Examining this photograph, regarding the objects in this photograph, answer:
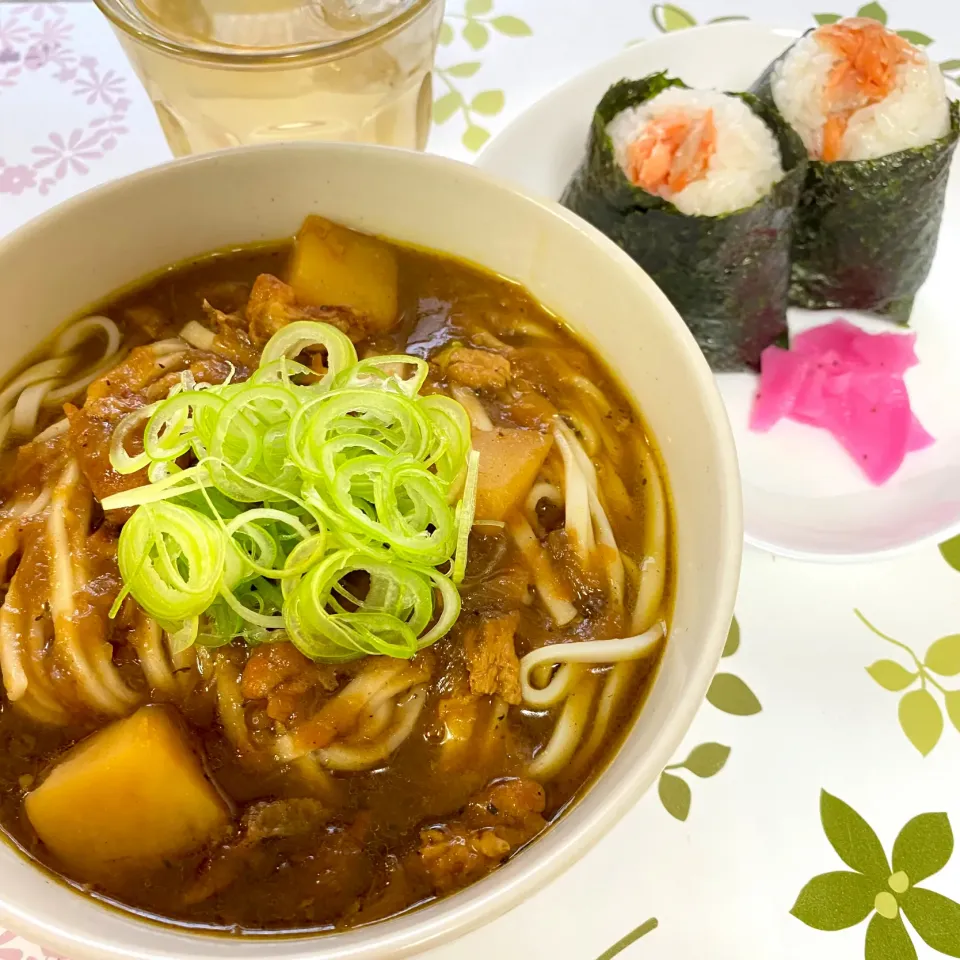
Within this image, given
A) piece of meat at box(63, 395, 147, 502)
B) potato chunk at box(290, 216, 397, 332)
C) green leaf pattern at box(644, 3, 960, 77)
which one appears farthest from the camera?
green leaf pattern at box(644, 3, 960, 77)

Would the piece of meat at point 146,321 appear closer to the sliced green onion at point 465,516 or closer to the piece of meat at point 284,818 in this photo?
the sliced green onion at point 465,516

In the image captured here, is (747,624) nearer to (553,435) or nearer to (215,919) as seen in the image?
(553,435)

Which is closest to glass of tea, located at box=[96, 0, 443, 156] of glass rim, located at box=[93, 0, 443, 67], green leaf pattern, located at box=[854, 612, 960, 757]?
glass rim, located at box=[93, 0, 443, 67]

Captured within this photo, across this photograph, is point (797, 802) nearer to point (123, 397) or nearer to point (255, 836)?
point (255, 836)

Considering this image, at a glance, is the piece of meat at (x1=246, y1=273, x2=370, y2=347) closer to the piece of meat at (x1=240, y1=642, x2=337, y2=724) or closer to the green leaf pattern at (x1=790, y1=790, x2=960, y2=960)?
the piece of meat at (x1=240, y1=642, x2=337, y2=724)

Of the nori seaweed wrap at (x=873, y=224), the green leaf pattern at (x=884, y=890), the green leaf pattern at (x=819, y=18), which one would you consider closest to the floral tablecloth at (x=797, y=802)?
the green leaf pattern at (x=884, y=890)

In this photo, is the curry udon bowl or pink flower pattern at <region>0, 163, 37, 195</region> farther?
pink flower pattern at <region>0, 163, 37, 195</region>

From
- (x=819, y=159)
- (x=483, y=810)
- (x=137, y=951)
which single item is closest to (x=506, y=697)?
(x=483, y=810)
